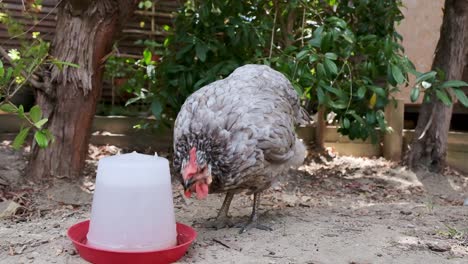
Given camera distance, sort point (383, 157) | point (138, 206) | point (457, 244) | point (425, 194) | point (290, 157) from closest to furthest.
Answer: point (138, 206) < point (457, 244) < point (290, 157) < point (425, 194) < point (383, 157)

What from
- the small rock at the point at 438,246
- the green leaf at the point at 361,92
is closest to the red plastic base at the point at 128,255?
the small rock at the point at 438,246

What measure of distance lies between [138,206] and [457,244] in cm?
171

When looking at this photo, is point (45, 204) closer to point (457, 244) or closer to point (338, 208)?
point (338, 208)

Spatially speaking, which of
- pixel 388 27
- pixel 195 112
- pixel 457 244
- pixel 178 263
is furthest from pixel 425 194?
pixel 178 263

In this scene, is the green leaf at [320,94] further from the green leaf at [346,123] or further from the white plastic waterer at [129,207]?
the white plastic waterer at [129,207]

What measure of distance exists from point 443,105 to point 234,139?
313 centimetres

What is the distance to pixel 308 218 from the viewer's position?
3.35 metres

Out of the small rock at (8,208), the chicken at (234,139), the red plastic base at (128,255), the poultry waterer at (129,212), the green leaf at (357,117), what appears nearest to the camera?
the red plastic base at (128,255)

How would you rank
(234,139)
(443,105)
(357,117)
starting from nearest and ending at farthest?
1. (234,139)
2. (357,117)
3. (443,105)

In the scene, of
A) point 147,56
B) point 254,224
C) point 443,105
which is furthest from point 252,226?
point 443,105

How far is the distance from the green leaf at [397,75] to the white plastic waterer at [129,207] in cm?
206

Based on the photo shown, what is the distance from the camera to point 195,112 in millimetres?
2879

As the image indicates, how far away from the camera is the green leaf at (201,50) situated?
13.6ft

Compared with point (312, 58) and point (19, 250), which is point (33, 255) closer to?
point (19, 250)
